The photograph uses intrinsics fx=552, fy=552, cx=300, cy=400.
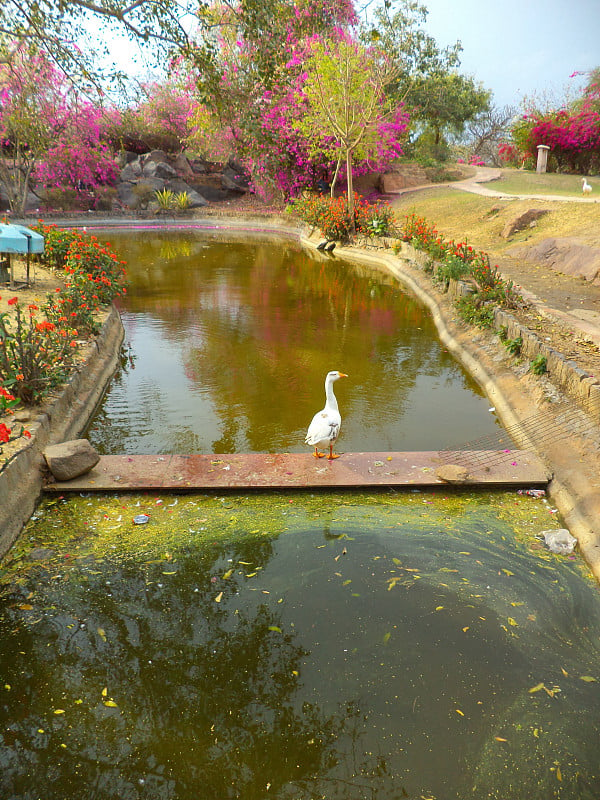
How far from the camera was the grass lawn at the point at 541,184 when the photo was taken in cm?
2272

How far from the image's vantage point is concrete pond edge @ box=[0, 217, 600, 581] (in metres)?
5.24

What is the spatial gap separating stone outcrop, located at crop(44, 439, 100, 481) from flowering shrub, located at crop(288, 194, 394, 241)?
16.2m

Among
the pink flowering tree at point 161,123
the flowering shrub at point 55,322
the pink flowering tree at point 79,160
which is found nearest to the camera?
the flowering shrub at point 55,322

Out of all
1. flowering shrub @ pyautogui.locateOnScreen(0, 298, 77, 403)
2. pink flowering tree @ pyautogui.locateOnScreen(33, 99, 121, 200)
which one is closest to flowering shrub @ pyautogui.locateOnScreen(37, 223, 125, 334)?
flowering shrub @ pyautogui.locateOnScreen(0, 298, 77, 403)

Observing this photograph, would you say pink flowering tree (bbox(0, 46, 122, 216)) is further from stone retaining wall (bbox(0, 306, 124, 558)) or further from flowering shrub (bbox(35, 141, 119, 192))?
stone retaining wall (bbox(0, 306, 124, 558))

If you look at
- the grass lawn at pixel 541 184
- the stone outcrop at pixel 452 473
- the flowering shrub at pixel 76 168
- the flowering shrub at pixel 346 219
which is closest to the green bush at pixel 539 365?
the stone outcrop at pixel 452 473

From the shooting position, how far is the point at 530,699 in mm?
3648

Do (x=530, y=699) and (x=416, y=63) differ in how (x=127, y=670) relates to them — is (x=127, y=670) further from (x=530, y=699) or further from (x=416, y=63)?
(x=416, y=63)

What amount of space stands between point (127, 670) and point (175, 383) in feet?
19.2

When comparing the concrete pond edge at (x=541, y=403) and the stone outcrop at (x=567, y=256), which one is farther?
the stone outcrop at (x=567, y=256)

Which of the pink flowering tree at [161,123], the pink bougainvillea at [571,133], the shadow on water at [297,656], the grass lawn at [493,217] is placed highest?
the pink flowering tree at [161,123]

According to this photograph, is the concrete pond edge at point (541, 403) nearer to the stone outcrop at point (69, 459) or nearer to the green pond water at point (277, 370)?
the green pond water at point (277, 370)

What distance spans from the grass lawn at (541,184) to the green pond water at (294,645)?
1947 centimetres

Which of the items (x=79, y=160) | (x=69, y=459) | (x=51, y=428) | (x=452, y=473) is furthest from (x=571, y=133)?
(x=69, y=459)
